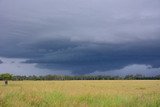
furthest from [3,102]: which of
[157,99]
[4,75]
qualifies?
[4,75]

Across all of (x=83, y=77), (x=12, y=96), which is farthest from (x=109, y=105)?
(x=83, y=77)

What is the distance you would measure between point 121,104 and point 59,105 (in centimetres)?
340

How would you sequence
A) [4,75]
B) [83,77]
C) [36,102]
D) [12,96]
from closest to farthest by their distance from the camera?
1. [36,102]
2. [12,96]
3. [4,75]
4. [83,77]

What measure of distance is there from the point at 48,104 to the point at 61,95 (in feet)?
12.4

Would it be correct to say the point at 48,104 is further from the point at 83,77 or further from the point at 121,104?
the point at 83,77

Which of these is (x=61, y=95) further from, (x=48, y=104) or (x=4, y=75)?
(x=4, y=75)

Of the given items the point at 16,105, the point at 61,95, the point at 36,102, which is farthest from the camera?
the point at 61,95

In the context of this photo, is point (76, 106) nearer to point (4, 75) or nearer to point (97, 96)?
point (97, 96)

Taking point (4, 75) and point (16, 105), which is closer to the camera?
point (16, 105)

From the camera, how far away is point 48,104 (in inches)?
535

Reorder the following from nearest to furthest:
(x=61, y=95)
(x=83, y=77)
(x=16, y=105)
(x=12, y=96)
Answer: (x=16, y=105) < (x=12, y=96) < (x=61, y=95) < (x=83, y=77)

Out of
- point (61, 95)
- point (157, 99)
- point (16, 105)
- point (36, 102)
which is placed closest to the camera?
point (16, 105)

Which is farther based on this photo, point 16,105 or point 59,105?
point 59,105

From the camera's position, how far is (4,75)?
98.7 m
